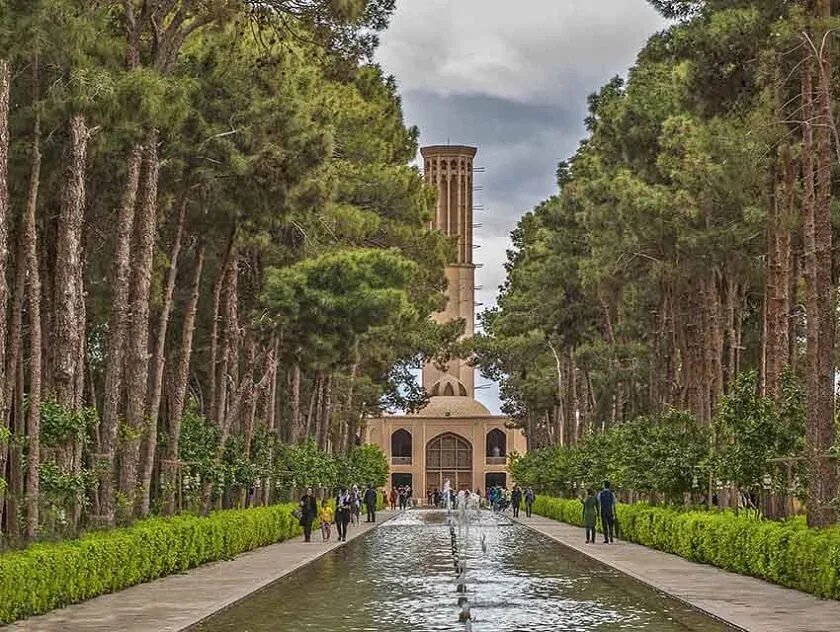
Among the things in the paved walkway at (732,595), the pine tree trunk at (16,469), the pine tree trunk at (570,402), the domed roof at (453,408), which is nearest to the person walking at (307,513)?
the paved walkway at (732,595)

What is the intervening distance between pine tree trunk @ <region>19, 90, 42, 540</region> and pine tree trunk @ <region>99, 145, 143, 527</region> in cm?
114

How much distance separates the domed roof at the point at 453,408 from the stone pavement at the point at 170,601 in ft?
261

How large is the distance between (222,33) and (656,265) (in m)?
12.5

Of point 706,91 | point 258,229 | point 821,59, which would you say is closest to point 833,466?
point 821,59

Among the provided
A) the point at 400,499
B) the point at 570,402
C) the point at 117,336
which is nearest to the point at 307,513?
the point at 117,336

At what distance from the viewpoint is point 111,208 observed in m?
24.8

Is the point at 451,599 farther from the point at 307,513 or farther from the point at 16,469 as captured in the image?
the point at 307,513

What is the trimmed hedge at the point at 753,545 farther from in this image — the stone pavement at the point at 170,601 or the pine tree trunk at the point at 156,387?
the pine tree trunk at the point at 156,387

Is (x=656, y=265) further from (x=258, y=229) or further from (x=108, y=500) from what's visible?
(x=108, y=500)

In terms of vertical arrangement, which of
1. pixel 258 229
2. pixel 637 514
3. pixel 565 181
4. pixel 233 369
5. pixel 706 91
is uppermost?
pixel 565 181

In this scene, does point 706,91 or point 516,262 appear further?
point 516,262

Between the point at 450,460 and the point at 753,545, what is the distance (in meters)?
85.0

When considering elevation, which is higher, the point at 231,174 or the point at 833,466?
the point at 231,174

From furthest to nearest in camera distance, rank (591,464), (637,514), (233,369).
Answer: (591,464) → (233,369) → (637,514)
